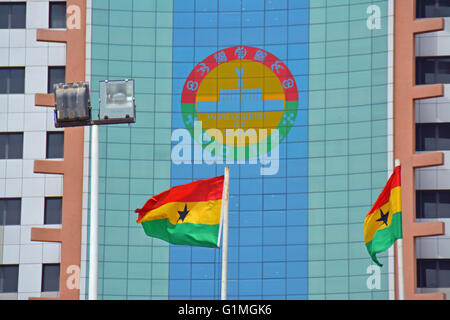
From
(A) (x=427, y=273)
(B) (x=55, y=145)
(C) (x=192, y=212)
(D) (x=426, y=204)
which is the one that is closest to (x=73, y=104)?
(C) (x=192, y=212)

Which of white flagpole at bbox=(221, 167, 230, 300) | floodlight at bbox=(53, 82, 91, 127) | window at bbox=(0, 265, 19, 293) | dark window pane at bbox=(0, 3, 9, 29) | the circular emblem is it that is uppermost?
dark window pane at bbox=(0, 3, 9, 29)

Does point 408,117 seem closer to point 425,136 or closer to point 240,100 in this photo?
point 425,136

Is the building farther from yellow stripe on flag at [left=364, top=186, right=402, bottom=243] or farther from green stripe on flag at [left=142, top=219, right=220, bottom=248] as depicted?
green stripe on flag at [left=142, top=219, right=220, bottom=248]

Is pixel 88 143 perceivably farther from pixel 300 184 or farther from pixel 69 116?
pixel 69 116

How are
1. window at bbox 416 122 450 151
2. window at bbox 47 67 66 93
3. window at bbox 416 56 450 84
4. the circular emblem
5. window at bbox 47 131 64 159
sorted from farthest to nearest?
window at bbox 47 67 66 93 < window at bbox 47 131 64 159 < window at bbox 416 56 450 84 < window at bbox 416 122 450 151 < the circular emblem

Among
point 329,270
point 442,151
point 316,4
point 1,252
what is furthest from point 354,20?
point 1,252

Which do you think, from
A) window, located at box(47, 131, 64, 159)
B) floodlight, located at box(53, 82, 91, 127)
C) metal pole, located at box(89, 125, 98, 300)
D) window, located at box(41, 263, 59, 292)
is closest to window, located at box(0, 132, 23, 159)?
window, located at box(47, 131, 64, 159)

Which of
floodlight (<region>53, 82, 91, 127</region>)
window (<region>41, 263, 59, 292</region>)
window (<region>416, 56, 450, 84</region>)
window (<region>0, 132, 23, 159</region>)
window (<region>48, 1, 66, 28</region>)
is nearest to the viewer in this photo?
floodlight (<region>53, 82, 91, 127</region>)

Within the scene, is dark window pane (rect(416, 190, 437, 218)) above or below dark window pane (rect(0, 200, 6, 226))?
above
